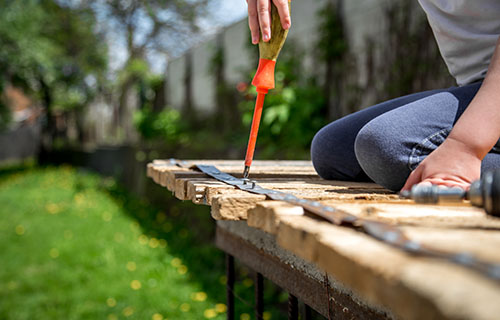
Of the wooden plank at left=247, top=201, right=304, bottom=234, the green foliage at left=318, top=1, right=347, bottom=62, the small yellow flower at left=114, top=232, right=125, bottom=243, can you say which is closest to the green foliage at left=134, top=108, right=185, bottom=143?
the small yellow flower at left=114, top=232, right=125, bottom=243

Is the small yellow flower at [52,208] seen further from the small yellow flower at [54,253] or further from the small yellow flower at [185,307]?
the small yellow flower at [185,307]

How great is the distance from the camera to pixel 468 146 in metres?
0.97

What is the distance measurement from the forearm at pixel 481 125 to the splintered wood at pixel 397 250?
0.15 meters

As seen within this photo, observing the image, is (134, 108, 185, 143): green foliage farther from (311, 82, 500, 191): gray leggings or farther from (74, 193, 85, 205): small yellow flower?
(311, 82, 500, 191): gray leggings

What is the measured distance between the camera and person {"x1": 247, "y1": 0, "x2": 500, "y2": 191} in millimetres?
970

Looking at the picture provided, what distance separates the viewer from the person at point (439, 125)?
38.2 inches

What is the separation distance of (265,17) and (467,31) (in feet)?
2.15

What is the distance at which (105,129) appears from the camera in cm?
1453

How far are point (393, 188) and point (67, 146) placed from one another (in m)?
15.4

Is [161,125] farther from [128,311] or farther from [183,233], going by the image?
[128,311]

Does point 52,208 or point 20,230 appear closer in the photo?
point 20,230

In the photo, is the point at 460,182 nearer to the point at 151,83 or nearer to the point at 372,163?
the point at 372,163

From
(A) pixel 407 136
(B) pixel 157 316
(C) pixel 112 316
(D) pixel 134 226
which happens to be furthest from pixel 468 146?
(D) pixel 134 226

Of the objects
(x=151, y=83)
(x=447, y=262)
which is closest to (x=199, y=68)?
(x=151, y=83)
